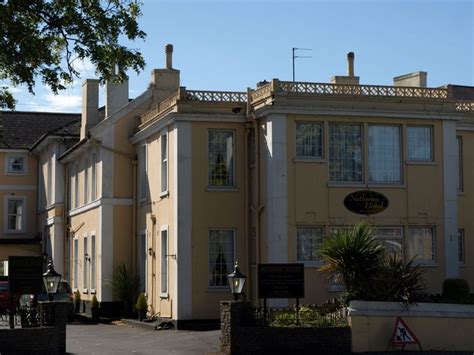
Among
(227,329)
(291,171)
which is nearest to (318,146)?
(291,171)

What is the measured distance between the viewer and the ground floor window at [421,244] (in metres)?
29.2

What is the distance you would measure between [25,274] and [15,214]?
28.6 metres

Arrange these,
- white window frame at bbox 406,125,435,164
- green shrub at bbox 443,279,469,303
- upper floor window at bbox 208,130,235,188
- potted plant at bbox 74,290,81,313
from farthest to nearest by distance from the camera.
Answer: potted plant at bbox 74,290,81,313, upper floor window at bbox 208,130,235,188, white window frame at bbox 406,125,435,164, green shrub at bbox 443,279,469,303

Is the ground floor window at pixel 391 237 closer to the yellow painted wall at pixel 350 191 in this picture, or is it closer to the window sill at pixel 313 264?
the yellow painted wall at pixel 350 191

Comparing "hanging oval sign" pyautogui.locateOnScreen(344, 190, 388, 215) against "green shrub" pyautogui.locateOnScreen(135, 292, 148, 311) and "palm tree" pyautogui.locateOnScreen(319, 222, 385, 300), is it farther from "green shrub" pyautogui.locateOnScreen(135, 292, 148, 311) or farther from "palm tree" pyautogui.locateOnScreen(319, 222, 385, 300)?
"green shrub" pyautogui.locateOnScreen(135, 292, 148, 311)

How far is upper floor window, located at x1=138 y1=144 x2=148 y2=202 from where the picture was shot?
111ft

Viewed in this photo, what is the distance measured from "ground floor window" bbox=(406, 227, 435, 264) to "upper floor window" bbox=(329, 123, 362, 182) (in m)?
2.48

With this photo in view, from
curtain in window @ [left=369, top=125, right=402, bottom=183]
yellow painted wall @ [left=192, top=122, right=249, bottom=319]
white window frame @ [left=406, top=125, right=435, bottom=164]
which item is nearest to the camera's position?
curtain in window @ [left=369, top=125, right=402, bottom=183]

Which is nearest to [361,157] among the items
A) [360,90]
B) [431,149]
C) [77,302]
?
[360,90]

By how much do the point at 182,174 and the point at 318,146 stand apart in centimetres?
438

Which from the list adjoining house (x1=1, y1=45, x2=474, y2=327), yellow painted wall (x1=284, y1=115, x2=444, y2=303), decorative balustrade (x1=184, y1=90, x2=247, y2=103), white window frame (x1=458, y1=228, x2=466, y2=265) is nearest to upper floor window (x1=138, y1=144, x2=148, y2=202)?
adjoining house (x1=1, y1=45, x2=474, y2=327)

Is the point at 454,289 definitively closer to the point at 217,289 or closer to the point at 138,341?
the point at 217,289

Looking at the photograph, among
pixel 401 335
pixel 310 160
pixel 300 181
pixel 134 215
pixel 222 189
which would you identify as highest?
pixel 310 160

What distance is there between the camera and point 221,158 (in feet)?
98.7
